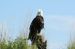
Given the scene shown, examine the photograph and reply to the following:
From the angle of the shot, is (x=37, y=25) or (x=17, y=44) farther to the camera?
(x=37, y=25)

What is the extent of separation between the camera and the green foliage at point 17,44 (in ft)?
26.7

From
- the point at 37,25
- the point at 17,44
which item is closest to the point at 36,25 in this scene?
the point at 37,25

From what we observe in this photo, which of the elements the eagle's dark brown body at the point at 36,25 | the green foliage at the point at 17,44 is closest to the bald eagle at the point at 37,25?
the eagle's dark brown body at the point at 36,25

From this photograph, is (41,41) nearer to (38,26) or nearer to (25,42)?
(38,26)

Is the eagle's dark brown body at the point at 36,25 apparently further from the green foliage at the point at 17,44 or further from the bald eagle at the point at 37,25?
the green foliage at the point at 17,44

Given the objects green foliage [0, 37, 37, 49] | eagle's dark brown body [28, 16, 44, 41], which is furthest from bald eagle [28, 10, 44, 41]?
green foliage [0, 37, 37, 49]

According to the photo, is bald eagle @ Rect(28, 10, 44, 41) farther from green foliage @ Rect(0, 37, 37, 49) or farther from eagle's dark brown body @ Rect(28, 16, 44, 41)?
green foliage @ Rect(0, 37, 37, 49)

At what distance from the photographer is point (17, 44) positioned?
27.3 ft

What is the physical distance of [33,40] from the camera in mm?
9422

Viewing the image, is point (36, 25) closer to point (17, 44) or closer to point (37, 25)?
point (37, 25)

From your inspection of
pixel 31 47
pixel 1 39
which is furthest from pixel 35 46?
pixel 1 39

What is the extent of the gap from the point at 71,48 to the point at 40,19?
52.9 inches

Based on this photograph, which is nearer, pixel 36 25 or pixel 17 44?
pixel 17 44

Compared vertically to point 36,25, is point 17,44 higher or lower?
lower
